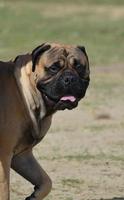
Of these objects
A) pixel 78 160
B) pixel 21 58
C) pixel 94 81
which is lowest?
pixel 94 81

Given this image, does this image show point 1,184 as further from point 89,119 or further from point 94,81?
point 94,81

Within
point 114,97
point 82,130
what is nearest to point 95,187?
point 82,130

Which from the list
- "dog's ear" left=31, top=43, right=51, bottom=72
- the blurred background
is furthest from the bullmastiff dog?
the blurred background

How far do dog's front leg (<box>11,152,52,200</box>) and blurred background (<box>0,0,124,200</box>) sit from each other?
2.02 feet

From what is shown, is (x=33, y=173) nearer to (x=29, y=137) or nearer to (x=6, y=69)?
(x=29, y=137)

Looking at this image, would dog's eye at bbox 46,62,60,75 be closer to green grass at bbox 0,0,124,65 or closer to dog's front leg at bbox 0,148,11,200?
dog's front leg at bbox 0,148,11,200

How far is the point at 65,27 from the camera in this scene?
32.2m

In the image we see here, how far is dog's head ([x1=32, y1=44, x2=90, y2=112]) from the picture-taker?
6805 millimetres

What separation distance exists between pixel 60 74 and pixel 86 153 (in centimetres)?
369

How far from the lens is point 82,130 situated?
12.0 m

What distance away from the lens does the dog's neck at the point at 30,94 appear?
23.0 ft

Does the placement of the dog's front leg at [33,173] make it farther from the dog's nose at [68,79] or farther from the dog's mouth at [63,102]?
the dog's nose at [68,79]

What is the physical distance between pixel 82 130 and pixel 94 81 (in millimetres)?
6435

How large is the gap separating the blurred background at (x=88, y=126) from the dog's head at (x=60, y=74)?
1.66 meters
